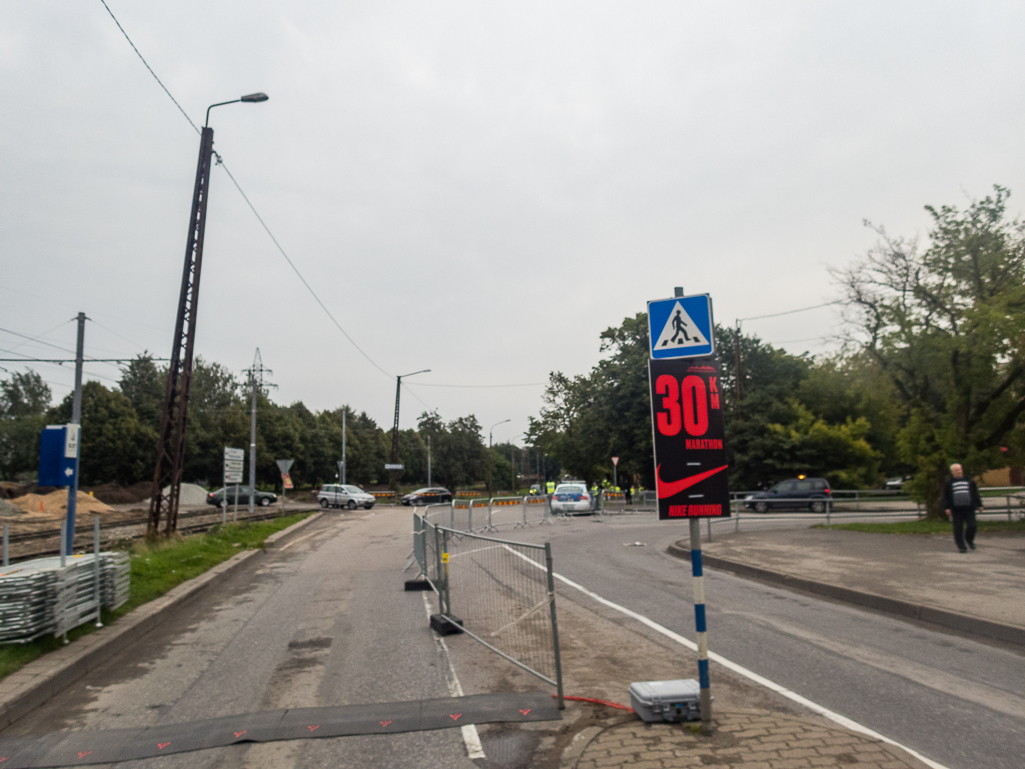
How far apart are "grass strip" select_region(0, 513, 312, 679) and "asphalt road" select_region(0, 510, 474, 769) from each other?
1.93 ft

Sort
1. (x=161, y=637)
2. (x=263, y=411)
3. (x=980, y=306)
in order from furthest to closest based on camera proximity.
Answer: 1. (x=263, y=411)
2. (x=980, y=306)
3. (x=161, y=637)

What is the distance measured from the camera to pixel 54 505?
4447cm

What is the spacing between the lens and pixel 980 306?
59.8 ft

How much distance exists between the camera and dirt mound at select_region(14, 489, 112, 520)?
129ft

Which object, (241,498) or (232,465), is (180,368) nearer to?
(232,465)

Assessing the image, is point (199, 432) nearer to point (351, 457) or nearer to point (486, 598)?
point (351, 457)

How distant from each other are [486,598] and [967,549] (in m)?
11.2

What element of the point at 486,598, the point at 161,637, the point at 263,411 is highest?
the point at 263,411

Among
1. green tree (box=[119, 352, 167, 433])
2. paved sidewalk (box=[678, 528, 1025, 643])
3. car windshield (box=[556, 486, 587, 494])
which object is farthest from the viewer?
green tree (box=[119, 352, 167, 433])

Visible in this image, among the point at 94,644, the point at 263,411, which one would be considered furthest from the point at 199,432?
the point at 94,644

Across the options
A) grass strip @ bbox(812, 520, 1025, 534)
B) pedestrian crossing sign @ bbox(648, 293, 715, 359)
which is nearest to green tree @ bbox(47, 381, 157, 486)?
grass strip @ bbox(812, 520, 1025, 534)

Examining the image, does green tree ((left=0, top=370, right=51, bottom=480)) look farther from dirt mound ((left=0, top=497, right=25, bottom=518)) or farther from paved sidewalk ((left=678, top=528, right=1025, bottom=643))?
paved sidewalk ((left=678, top=528, right=1025, bottom=643))

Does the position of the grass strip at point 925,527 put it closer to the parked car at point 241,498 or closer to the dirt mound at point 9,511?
the parked car at point 241,498

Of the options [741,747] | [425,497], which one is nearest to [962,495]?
[741,747]
